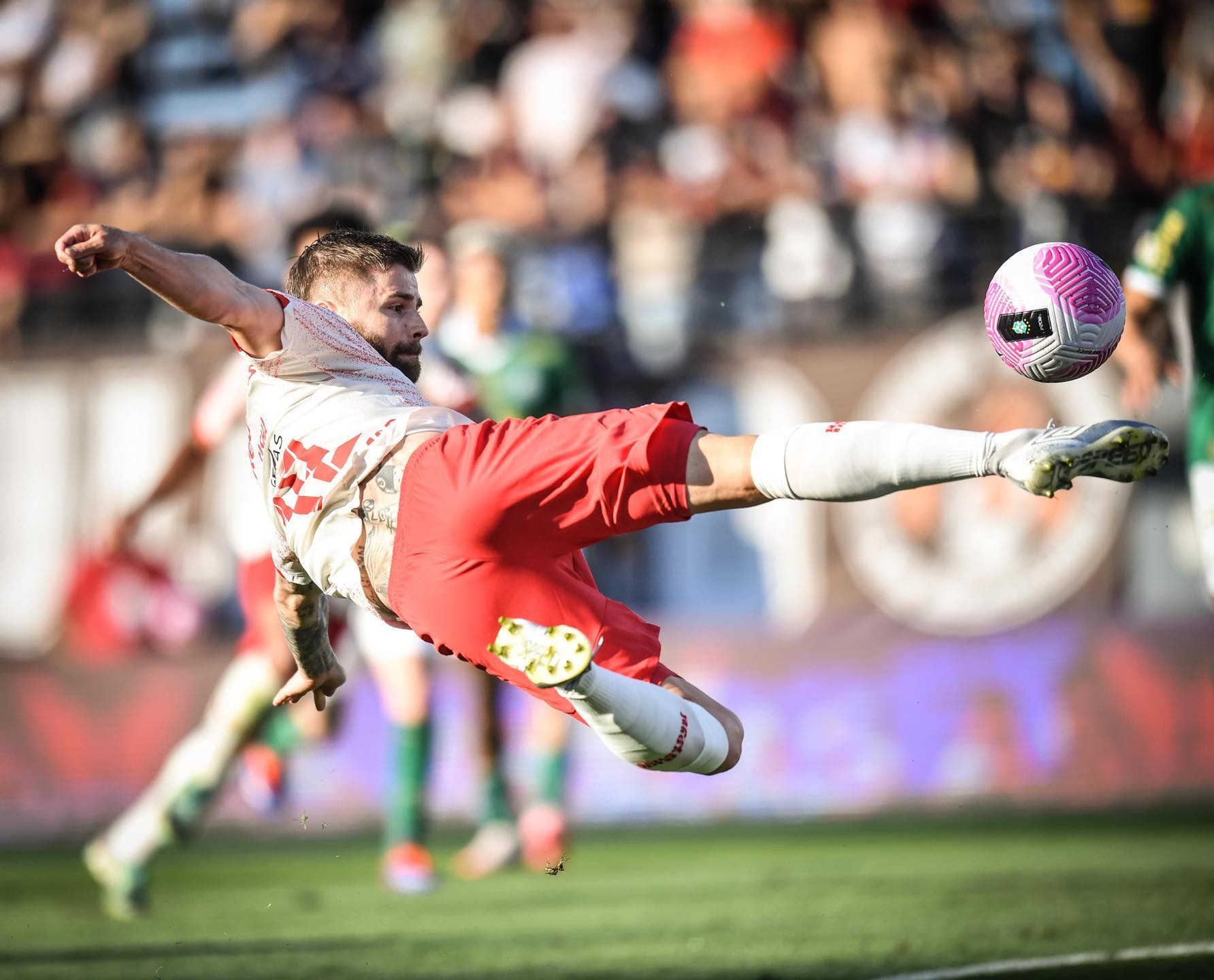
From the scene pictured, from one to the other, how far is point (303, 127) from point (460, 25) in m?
1.59

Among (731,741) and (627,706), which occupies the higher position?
(627,706)

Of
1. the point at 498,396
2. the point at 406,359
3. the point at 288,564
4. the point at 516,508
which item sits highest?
the point at 406,359

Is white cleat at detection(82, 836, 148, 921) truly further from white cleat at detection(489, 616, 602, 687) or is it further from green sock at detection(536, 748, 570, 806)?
white cleat at detection(489, 616, 602, 687)

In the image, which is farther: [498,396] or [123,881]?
[498,396]

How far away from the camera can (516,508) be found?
13.1 ft

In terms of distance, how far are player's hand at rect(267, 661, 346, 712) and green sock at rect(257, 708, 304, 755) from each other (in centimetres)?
279

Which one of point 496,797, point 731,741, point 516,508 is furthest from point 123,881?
point 516,508

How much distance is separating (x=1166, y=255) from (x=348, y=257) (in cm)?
328

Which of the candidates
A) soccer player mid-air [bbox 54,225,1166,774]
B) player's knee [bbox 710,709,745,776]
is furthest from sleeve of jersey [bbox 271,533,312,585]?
player's knee [bbox 710,709,745,776]

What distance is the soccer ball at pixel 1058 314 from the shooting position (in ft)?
13.8

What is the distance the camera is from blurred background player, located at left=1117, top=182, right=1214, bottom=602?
5930mm

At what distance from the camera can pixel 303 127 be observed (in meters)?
13.3

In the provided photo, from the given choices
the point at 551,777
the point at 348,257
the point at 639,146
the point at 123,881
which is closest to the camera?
the point at 348,257

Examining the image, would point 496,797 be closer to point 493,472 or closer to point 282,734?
point 282,734
